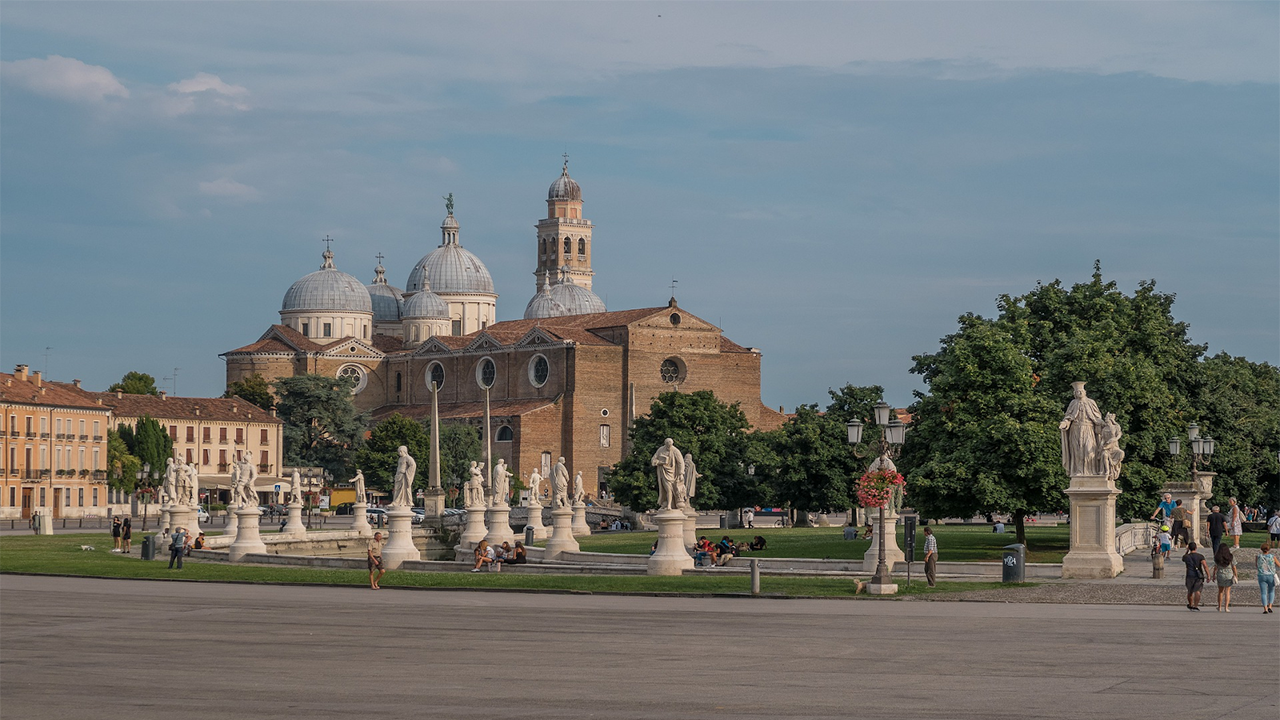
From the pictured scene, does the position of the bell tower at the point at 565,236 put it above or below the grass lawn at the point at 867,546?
above

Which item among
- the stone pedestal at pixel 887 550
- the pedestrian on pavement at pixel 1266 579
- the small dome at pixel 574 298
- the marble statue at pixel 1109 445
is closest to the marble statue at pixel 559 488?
the stone pedestal at pixel 887 550

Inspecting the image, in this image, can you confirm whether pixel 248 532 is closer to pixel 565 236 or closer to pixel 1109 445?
pixel 1109 445

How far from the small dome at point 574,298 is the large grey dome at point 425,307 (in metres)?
10.5

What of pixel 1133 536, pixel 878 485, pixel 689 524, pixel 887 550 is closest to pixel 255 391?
pixel 1133 536

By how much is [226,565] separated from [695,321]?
86.1m

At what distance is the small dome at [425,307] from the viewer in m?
147

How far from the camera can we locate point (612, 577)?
32906 mm

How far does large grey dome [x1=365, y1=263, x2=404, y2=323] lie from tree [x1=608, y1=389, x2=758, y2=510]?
246 ft

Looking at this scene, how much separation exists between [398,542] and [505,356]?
8815 centimetres

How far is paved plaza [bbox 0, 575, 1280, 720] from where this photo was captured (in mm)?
14484

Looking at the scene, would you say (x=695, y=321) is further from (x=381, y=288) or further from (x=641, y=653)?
(x=641, y=653)

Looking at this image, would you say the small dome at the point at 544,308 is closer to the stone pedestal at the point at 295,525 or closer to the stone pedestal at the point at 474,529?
the stone pedestal at the point at 295,525

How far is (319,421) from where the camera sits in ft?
419

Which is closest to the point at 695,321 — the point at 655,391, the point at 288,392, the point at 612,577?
the point at 655,391
